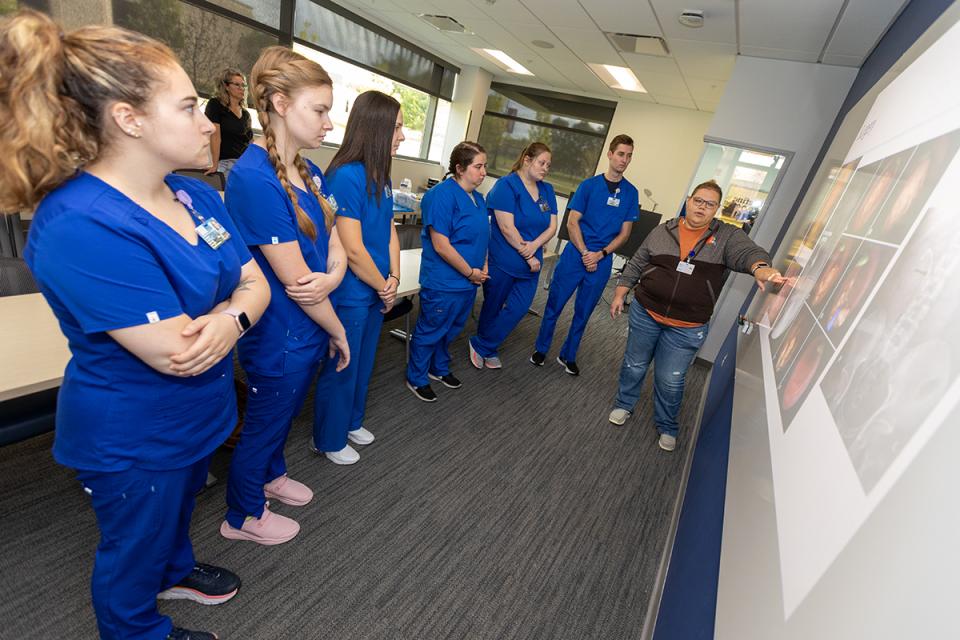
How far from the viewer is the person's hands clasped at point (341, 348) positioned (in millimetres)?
1540

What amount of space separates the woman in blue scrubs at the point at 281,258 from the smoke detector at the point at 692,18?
9.87 feet

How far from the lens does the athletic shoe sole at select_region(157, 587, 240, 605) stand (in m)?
1.37

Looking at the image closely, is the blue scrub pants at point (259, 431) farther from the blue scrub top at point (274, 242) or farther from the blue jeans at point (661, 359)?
the blue jeans at point (661, 359)

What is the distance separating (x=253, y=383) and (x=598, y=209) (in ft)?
8.49

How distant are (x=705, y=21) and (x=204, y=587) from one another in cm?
431

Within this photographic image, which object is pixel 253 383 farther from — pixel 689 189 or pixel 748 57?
pixel 748 57

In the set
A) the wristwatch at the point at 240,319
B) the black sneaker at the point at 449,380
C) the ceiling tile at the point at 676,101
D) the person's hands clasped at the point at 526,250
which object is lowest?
the black sneaker at the point at 449,380

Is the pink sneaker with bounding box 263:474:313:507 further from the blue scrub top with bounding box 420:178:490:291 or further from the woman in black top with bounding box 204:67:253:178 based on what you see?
the woman in black top with bounding box 204:67:253:178

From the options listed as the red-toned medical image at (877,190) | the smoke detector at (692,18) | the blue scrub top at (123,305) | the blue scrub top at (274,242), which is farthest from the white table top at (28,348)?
the smoke detector at (692,18)

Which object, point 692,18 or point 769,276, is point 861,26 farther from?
point 769,276

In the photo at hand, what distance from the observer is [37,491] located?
163 cm

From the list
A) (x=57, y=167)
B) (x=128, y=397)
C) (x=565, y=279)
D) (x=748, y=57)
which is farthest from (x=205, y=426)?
(x=748, y=57)

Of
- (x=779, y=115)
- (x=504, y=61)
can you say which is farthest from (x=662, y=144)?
(x=779, y=115)

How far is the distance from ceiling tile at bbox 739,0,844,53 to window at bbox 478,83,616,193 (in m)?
4.35
